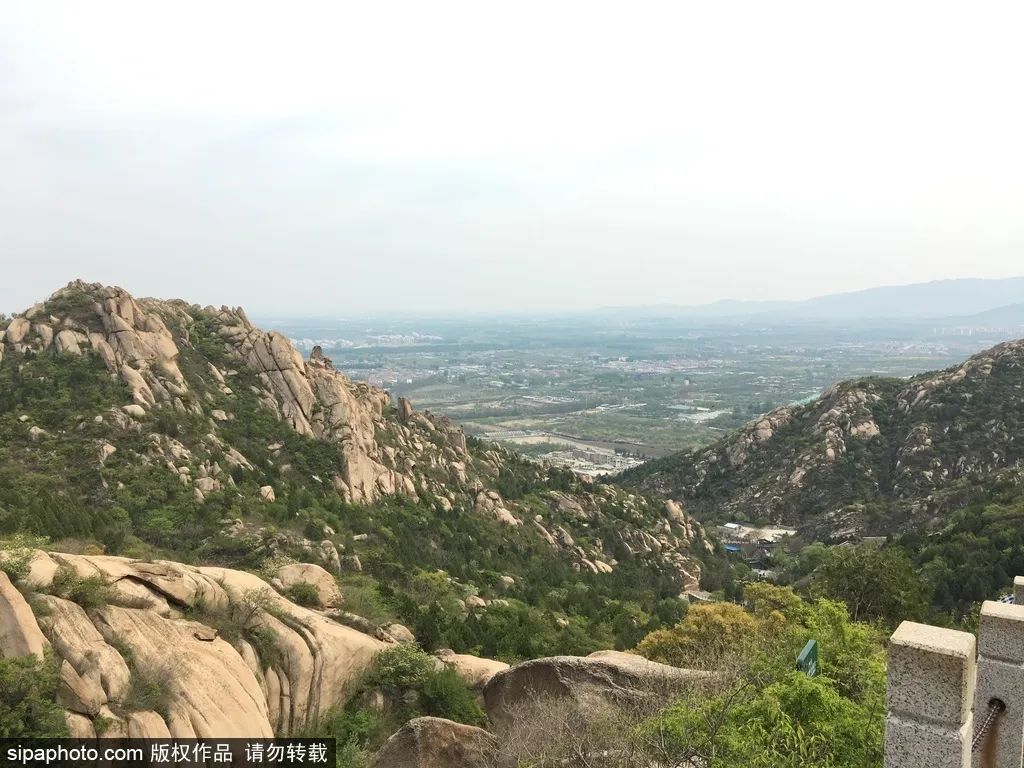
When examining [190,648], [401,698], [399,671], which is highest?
[190,648]

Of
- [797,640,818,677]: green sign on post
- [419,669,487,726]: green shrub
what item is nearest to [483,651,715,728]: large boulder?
[419,669,487,726]: green shrub

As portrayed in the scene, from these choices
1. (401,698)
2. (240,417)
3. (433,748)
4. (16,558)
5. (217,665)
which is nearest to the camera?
(16,558)

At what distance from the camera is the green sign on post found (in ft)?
38.5

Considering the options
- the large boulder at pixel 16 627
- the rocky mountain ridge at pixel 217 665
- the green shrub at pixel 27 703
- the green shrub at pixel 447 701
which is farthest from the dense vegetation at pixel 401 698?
the large boulder at pixel 16 627

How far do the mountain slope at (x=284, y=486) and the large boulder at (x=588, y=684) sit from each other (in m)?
4.76

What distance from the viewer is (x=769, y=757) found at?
29.2 feet

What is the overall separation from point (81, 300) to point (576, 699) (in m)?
45.1

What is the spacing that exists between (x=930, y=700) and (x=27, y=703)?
12.8 meters

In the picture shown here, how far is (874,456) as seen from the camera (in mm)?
72000

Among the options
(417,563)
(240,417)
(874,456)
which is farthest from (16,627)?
(874,456)

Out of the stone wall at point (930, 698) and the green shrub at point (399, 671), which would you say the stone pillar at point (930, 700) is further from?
the green shrub at point (399, 671)

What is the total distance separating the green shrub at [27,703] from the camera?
388 inches

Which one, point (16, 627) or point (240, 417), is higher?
point (240, 417)

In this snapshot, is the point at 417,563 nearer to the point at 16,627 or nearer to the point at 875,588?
the point at 875,588
